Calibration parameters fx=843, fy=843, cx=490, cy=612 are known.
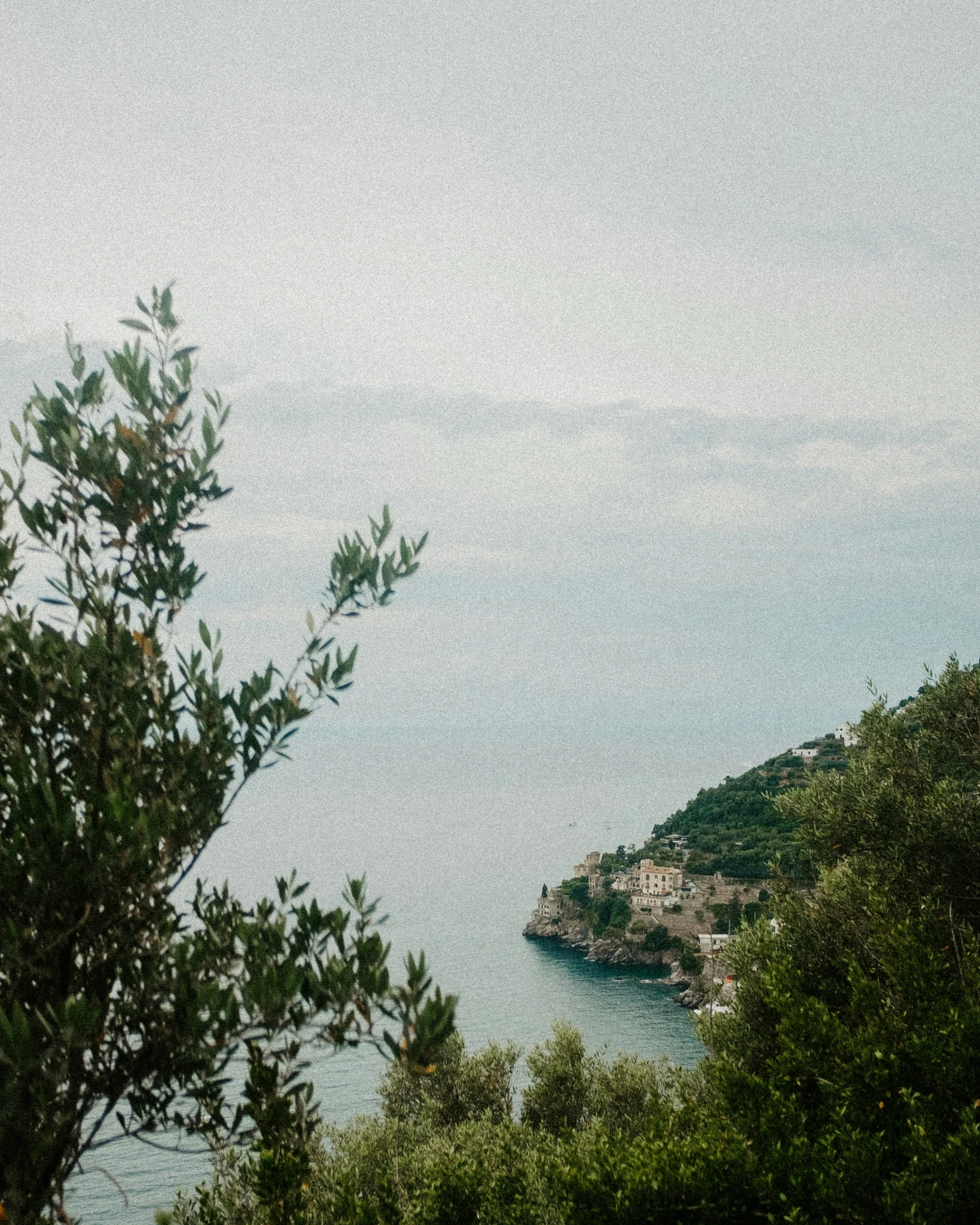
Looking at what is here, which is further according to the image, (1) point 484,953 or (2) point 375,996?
(1) point 484,953

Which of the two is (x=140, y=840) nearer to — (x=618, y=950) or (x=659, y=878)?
(x=618, y=950)

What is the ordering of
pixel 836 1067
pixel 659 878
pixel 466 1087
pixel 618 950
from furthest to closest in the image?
pixel 659 878, pixel 618 950, pixel 466 1087, pixel 836 1067

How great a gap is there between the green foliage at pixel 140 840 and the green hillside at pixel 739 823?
84.2m

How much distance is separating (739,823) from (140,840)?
11074 centimetres

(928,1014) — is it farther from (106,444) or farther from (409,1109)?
(409,1109)

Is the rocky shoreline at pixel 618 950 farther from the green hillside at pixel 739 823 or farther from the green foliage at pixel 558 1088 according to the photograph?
the green foliage at pixel 558 1088

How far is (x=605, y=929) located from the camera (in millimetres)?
95562

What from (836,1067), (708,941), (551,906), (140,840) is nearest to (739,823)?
(708,941)

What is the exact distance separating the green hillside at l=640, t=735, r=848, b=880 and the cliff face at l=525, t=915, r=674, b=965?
10.8 m

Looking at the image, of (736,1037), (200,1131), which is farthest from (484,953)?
(200,1131)

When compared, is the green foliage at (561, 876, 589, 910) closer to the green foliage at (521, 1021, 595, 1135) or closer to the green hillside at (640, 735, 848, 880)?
the green hillside at (640, 735, 848, 880)

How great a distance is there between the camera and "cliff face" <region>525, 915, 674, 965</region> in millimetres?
91188

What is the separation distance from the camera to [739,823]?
106 m

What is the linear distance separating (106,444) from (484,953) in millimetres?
95195
